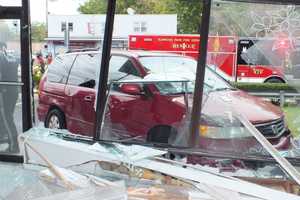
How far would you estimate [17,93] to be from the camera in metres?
5.55

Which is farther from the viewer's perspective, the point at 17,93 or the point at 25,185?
the point at 17,93

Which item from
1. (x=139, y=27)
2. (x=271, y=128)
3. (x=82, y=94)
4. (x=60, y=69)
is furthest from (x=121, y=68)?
(x=271, y=128)

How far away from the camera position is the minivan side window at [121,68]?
17.7 ft

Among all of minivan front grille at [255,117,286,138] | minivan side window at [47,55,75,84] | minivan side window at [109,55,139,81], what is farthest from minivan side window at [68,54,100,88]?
minivan front grille at [255,117,286,138]

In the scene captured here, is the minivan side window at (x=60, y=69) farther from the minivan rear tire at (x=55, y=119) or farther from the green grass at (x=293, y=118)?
the green grass at (x=293, y=118)

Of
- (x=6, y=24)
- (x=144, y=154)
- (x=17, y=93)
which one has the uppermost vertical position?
(x=6, y=24)

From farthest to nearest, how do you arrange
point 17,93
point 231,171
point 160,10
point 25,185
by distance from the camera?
1. point 17,93
2. point 160,10
3. point 231,171
4. point 25,185

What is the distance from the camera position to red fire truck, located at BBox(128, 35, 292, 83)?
4902 millimetres

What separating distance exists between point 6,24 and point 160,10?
1.74 m

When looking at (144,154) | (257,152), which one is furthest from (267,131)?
(144,154)

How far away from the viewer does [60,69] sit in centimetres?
658

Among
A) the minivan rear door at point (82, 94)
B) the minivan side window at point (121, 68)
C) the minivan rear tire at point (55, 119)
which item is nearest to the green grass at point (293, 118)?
the minivan side window at point (121, 68)

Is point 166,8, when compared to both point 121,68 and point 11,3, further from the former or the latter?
point 11,3

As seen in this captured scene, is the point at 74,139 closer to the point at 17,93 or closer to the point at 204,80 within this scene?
the point at 17,93
